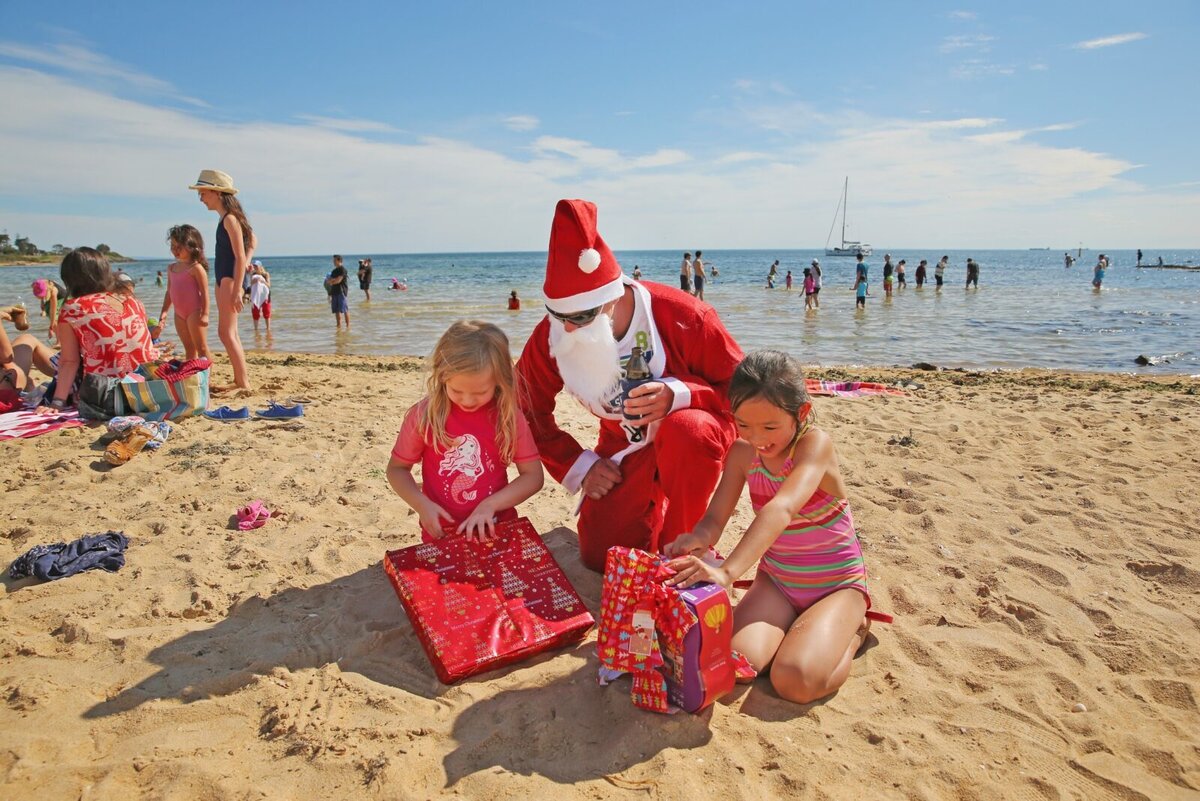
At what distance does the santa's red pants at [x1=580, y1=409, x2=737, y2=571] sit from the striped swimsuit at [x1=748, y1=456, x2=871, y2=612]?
31 centimetres

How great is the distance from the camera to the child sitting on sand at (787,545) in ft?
7.64

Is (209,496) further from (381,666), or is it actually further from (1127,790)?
(1127,790)

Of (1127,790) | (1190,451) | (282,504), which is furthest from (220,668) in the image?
(1190,451)

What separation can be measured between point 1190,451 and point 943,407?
6.01 ft

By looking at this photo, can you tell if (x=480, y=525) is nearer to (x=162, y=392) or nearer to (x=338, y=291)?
(x=162, y=392)

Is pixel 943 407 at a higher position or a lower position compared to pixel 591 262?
lower

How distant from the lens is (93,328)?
5172 mm

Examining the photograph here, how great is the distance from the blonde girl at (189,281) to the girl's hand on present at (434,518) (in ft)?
14.8

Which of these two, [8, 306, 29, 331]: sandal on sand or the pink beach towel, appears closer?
the pink beach towel

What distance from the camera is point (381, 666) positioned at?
255cm

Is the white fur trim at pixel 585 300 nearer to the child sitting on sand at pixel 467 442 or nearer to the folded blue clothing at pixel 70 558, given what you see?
the child sitting on sand at pixel 467 442

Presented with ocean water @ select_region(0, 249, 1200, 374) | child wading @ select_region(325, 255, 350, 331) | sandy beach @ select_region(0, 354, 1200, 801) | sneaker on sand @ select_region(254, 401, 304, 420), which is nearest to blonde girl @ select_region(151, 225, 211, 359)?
sneaker on sand @ select_region(254, 401, 304, 420)

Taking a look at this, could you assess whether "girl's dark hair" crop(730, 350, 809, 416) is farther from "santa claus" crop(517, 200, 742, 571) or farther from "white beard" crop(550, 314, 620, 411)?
"white beard" crop(550, 314, 620, 411)

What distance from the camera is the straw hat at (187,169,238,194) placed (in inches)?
244
